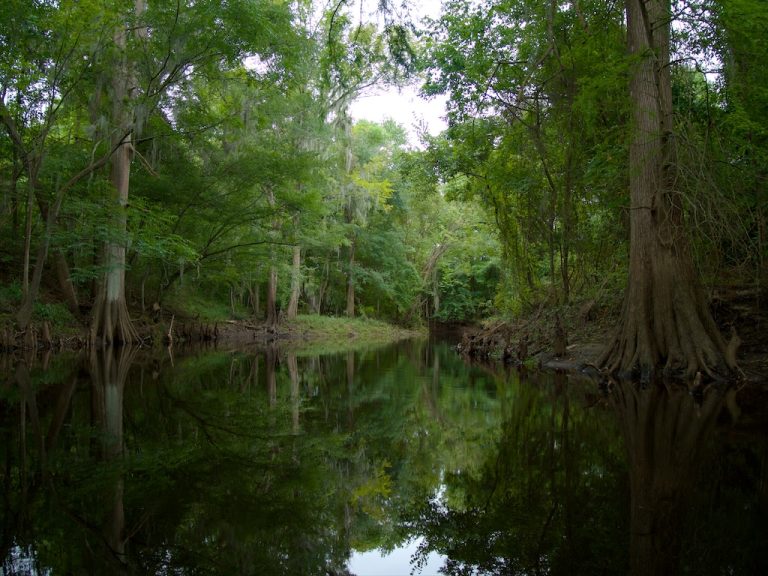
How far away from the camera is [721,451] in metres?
4.10

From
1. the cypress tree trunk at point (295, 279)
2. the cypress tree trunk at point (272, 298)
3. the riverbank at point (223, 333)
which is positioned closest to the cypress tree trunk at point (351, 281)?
the riverbank at point (223, 333)

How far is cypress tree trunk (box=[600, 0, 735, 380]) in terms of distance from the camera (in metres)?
7.88

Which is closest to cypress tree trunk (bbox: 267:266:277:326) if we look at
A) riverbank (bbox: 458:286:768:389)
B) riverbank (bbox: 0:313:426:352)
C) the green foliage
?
riverbank (bbox: 0:313:426:352)

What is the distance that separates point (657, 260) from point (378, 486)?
6.47 m

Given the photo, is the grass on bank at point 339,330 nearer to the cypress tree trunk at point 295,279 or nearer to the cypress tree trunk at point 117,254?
the cypress tree trunk at point 295,279

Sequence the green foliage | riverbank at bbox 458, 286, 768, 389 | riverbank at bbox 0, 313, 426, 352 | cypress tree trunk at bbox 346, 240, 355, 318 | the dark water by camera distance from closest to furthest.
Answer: the dark water → riverbank at bbox 458, 286, 768, 389 → riverbank at bbox 0, 313, 426, 352 → the green foliage → cypress tree trunk at bbox 346, 240, 355, 318

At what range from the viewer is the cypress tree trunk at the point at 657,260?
25.8ft

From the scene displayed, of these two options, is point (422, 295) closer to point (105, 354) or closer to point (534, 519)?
point (105, 354)

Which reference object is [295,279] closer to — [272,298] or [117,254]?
[272,298]

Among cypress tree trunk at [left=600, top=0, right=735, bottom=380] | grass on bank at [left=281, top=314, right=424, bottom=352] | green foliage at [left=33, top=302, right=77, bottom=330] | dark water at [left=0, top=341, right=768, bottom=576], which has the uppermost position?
cypress tree trunk at [left=600, top=0, right=735, bottom=380]

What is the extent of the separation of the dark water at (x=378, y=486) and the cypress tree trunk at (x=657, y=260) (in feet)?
4.43

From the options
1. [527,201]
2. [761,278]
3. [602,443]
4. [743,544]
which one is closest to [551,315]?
[527,201]

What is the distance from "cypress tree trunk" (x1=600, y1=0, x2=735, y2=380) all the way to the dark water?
1350 mm

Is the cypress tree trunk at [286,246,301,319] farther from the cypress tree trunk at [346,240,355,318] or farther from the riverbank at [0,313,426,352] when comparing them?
the cypress tree trunk at [346,240,355,318]
